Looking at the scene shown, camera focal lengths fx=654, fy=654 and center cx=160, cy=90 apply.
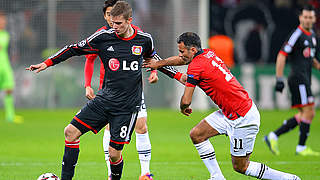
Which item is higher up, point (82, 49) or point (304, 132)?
point (82, 49)

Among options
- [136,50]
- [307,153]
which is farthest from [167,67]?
[307,153]

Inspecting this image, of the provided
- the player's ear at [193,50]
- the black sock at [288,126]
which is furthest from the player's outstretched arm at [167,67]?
the black sock at [288,126]

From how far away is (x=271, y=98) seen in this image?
20766 mm

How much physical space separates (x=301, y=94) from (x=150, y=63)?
4395 millimetres

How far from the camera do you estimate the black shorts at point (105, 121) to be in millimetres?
7250

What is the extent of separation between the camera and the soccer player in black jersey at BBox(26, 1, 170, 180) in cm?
725

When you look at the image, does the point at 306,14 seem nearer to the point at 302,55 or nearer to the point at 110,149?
the point at 302,55

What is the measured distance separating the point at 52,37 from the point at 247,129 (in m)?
14.9

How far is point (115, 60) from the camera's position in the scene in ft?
24.0

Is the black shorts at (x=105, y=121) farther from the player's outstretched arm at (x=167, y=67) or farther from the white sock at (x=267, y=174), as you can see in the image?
the white sock at (x=267, y=174)

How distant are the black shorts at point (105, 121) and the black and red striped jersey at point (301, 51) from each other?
15.3ft

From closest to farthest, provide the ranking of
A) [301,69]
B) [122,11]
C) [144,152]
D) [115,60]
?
[122,11], [115,60], [144,152], [301,69]

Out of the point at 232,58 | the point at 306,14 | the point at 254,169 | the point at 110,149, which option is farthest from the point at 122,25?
the point at 232,58

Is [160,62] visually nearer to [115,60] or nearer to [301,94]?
[115,60]
